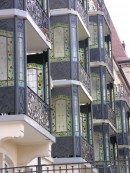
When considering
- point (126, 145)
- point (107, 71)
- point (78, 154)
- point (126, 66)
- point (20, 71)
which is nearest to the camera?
point (20, 71)

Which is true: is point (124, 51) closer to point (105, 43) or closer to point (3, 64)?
point (105, 43)

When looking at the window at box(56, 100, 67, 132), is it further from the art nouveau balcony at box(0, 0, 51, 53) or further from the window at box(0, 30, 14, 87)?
the window at box(0, 30, 14, 87)

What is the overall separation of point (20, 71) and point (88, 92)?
11.6 metres

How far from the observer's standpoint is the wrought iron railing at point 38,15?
1977 cm

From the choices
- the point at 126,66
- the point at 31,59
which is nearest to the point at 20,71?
the point at 31,59

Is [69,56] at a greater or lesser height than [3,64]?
greater

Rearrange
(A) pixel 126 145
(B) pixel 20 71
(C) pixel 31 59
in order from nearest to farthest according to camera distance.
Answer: (B) pixel 20 71 → (C) pixel 31 59 → (A) pixel 126 145

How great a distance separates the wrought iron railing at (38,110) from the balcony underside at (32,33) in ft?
6.92

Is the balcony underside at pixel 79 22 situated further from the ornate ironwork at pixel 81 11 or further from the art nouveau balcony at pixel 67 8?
the ornate ironwork at pixel 81 11

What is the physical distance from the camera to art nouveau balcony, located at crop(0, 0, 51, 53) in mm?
18641

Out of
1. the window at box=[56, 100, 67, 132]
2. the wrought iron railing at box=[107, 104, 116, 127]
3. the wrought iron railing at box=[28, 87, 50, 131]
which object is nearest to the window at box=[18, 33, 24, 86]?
the wrought iron railing at box=[28, 87, 50, 131]

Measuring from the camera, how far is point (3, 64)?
60.6 ft

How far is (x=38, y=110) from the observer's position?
1927 centimetres

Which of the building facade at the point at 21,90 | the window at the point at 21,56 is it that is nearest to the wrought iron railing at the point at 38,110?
the building facade at the point at 21,90
